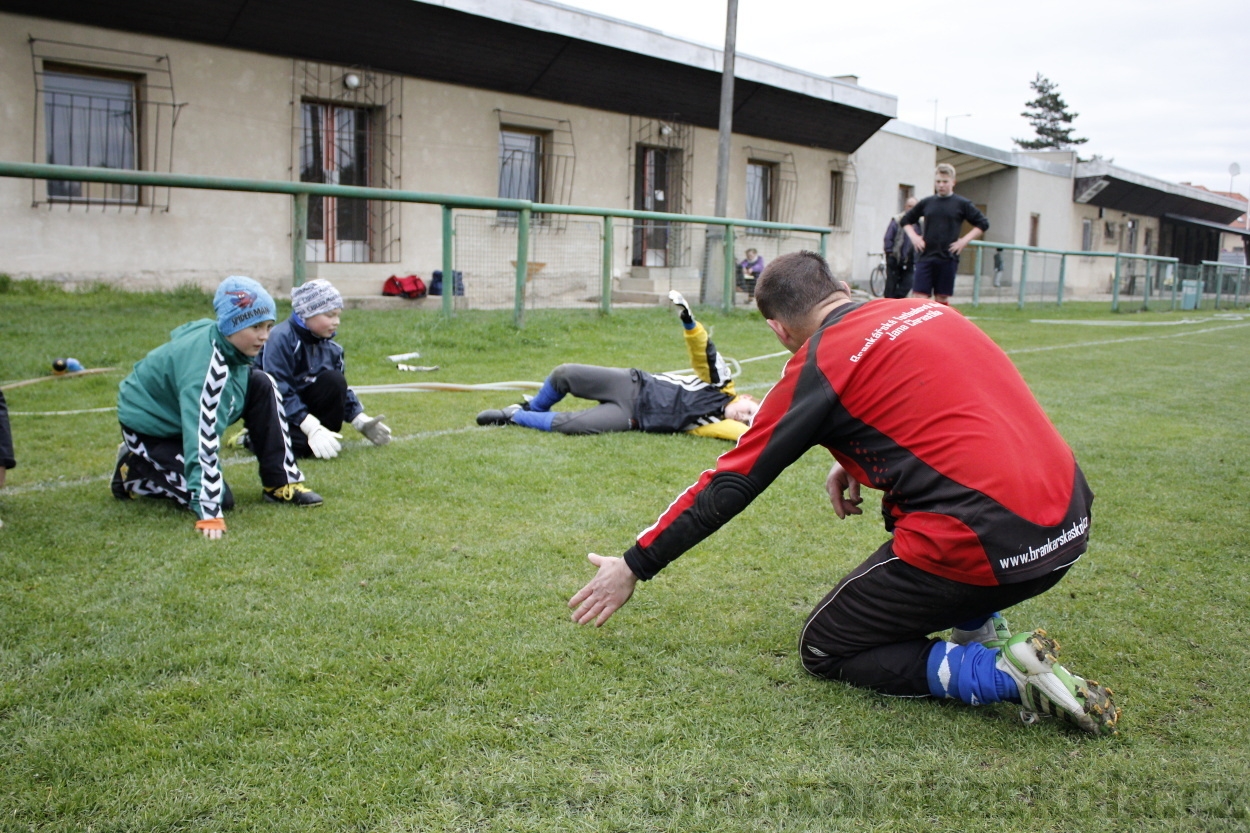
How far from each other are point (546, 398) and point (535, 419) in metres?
0.21

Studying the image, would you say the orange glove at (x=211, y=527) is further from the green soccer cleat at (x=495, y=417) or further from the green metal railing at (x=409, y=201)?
the green metal railing at (x=409, y=201)

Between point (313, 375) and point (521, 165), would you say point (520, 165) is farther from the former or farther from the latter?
point (313, 375)

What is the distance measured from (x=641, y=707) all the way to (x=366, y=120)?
1586cm

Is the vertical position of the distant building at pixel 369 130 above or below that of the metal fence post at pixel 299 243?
above

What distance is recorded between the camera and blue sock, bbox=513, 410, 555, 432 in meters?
6.25

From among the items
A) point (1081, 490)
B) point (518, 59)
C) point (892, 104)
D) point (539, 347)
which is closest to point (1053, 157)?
point (892, 104)

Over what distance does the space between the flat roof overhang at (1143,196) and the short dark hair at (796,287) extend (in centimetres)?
3965

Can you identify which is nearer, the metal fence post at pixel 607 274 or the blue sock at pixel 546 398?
the blue sock at pixel 546 398

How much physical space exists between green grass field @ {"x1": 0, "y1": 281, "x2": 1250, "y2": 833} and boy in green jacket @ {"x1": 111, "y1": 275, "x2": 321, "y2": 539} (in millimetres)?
135

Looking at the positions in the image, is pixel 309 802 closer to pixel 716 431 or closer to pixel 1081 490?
pixel 1081 490

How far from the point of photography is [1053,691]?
2.41m

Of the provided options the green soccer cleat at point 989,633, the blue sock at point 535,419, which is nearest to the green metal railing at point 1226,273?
the blue sock at point 535,419

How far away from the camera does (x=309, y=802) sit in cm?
209

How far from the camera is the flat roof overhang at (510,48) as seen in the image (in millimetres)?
13906
